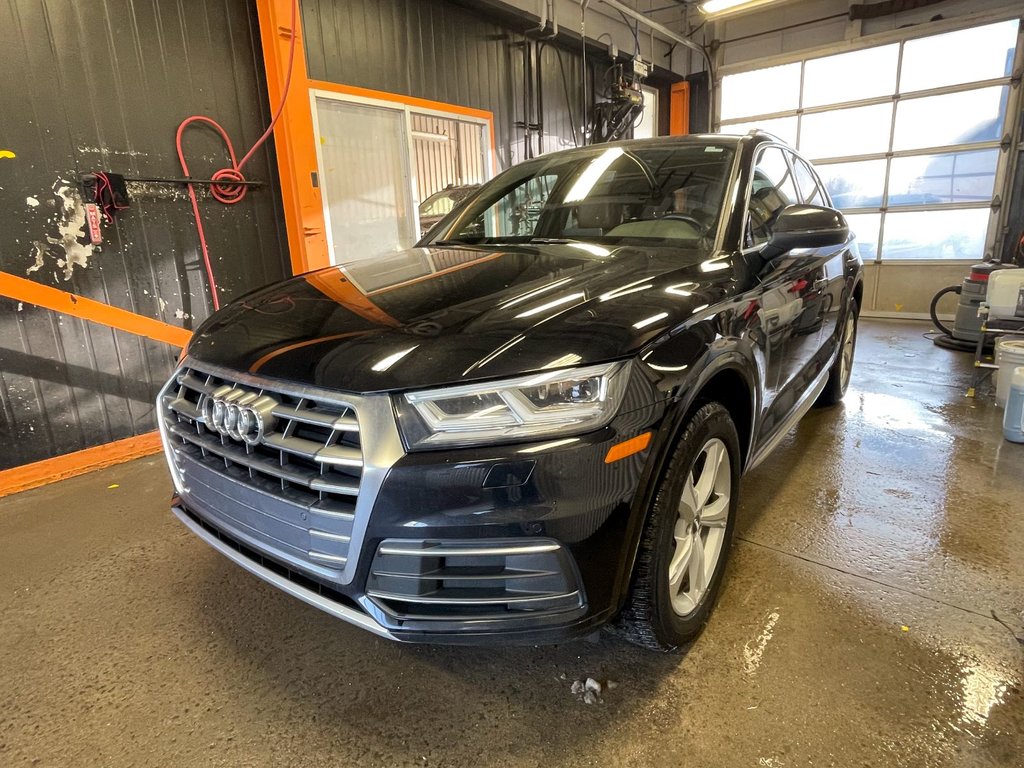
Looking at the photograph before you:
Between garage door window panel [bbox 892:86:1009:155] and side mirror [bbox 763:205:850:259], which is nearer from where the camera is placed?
side mirror [bbox 763:205:850:259]

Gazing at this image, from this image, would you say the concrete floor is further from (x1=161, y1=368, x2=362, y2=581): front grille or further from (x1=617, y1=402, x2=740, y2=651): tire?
(x1=161, y1=368, x2=362, y2=581): front grille

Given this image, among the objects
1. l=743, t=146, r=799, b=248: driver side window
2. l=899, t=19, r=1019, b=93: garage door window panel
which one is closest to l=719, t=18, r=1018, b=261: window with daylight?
l=899, t=19, r=1019, b=93: garage door window panel

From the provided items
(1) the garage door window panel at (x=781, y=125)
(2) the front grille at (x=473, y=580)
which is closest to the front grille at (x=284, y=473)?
(2) the front grille at (x=473, y=580)

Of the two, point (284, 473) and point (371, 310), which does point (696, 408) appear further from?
point (284, 473)

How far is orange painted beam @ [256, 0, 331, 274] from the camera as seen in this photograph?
3.74 m

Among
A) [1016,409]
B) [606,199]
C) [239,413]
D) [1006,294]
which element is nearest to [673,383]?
[239,413]

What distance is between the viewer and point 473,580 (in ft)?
3.88

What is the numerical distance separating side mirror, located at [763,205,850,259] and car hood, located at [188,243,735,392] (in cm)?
25

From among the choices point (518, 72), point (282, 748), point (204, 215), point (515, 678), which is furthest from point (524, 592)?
point (518, 72)

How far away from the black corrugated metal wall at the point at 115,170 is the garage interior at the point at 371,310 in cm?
1

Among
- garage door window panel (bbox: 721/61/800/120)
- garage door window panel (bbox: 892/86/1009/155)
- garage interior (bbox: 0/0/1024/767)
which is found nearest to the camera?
garage interior (bbox: 0/0/1024/767)

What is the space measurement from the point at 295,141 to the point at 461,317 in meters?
3.20

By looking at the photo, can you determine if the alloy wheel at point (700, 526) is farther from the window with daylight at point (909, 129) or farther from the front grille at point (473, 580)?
the window with daylight at point (909, 129)

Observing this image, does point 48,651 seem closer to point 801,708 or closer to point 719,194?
point 801,708
